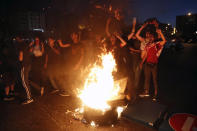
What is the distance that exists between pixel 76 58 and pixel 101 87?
1.76m

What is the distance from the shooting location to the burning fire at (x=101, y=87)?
14.0 ft

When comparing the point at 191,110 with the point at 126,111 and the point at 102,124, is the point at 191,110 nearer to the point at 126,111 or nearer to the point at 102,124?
the point at 126,111

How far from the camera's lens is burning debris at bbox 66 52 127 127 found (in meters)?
4.12

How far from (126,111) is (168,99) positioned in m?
2.20

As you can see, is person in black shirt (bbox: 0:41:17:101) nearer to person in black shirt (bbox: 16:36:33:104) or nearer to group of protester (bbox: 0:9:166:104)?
group of protester (bbox: 0:9:166:104)

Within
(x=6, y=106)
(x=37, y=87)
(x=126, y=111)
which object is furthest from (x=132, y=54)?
(x=6, y=106)

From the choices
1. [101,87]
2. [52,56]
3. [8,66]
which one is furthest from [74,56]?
[8,66]

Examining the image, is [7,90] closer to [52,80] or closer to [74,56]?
[52,80]

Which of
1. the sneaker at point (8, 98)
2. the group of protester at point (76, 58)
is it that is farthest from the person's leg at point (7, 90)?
the sneaker at point (8, 98)

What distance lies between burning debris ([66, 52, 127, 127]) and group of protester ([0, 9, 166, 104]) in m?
0.47

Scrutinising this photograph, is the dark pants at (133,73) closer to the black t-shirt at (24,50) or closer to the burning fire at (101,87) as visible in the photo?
the burning fire at (101,87)

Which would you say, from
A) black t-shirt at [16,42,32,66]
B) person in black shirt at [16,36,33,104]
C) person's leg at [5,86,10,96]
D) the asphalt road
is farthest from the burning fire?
person's leg at [5,86,10,96]

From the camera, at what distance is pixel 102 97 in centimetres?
444

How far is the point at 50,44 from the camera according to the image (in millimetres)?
6297
